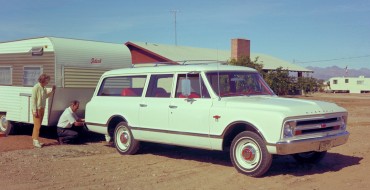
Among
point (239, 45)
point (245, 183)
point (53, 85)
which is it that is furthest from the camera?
point (239, 45)

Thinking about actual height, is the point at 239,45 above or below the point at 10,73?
above

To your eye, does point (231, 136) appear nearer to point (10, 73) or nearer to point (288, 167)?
point (288, 167)

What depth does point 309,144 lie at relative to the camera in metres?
7.25

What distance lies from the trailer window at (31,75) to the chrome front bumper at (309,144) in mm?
7131

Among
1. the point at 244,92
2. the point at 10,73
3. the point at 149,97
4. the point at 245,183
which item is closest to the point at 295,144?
the point at 245,183

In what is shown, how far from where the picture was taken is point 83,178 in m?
7.43

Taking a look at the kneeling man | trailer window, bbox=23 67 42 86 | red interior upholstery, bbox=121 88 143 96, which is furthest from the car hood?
trailer window, bbox=23 67 42 86

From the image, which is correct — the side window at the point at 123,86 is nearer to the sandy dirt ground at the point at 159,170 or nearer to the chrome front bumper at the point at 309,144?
the sandy dirt ground at the point at 159,170

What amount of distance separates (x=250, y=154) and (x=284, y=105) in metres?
0.99

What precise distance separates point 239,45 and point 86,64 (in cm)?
2596

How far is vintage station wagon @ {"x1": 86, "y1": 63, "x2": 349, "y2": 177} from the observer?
285 inches

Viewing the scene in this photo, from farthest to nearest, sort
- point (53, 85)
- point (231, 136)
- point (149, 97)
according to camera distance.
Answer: point (53, 85) < point (149, 97) < point (231, 136)

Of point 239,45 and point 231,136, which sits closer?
point 231,136

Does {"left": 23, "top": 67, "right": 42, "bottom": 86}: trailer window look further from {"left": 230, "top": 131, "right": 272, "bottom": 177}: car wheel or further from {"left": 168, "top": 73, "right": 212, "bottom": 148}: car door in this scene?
{"left": 230, "top": 131, "right": 272, "bottom": 177}: car wheel
